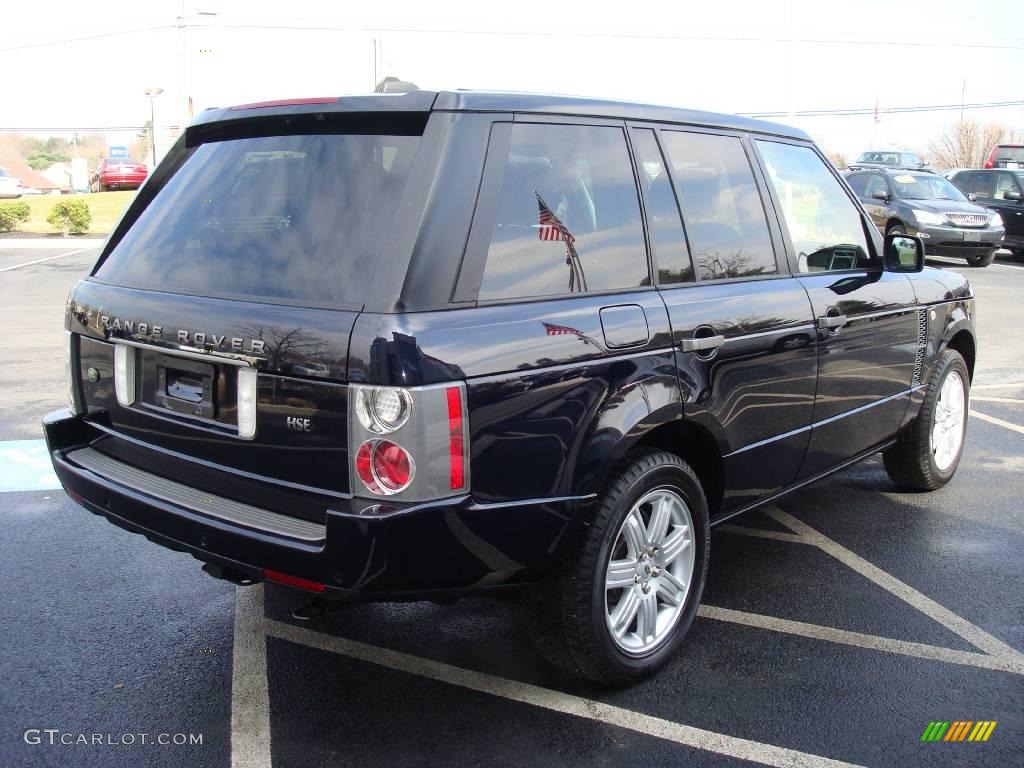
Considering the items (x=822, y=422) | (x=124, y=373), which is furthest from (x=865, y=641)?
(x=124, y=373)

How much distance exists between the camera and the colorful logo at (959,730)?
297cm

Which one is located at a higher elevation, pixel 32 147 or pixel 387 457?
pixel 32 147

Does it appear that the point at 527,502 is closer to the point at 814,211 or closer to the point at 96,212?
the point at 814,211

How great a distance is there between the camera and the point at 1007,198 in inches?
776

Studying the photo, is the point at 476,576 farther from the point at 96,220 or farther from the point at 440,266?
the point at 96,220

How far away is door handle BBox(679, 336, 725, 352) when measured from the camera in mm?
3234

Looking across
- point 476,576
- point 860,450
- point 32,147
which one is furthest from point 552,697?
point 32,147

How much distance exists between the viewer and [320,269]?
8.98 feet

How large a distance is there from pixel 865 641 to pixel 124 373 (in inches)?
115

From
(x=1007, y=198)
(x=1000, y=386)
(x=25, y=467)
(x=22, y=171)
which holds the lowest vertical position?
(x=25, y=467)

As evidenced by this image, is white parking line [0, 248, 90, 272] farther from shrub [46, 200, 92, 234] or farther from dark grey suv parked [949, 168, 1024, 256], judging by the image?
dark grey suv parked [949, 168, 1024, 256]

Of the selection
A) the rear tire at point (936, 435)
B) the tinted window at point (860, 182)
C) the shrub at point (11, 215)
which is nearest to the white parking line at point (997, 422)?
the rear tire at point (936, 435)

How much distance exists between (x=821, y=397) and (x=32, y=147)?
15294 centimetres

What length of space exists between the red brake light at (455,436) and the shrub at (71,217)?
27092mm
